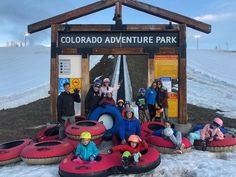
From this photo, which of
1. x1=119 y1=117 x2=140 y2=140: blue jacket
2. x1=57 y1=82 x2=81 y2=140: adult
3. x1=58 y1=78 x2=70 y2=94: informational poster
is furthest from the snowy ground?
x1=58 y1=78 x2=70 y2=94: informational poster

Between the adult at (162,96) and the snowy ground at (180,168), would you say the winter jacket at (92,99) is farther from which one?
the snowy ground at (180,168)

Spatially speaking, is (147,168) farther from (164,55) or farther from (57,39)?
(57,39)

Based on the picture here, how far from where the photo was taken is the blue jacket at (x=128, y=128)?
10797 mm

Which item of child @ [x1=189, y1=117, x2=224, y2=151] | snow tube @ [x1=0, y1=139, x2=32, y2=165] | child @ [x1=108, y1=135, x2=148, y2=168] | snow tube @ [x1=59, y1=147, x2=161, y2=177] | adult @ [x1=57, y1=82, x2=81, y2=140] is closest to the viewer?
snow tube @ [x1=59, y1=147, x2=161, y2=177]

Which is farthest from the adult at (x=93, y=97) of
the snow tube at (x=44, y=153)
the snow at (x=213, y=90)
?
the snow at (x=213, y=90)

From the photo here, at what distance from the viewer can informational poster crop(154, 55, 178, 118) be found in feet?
44.8

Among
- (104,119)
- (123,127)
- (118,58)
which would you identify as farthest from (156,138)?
(118,58)

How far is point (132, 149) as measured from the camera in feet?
31.6

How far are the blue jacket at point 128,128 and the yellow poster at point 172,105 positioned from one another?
3.12 metres

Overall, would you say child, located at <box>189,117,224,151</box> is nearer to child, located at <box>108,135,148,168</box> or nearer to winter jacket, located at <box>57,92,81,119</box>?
child, located at <box>108,135,148,168</box>

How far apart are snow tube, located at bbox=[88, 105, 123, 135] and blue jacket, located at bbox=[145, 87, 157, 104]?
177 cm

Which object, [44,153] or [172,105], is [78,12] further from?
[44,153]

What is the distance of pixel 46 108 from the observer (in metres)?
20.7

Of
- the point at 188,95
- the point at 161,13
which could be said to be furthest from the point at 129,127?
the point at 188,95
